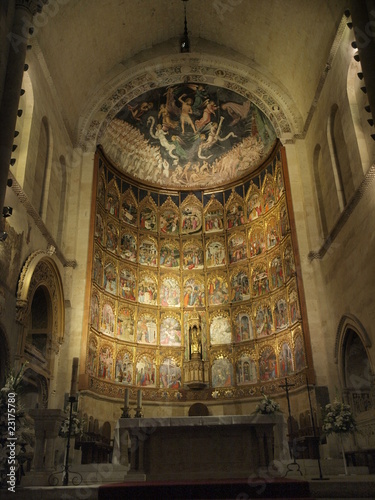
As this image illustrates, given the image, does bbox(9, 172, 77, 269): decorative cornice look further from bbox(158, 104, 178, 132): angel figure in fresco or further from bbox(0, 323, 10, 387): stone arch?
bbox(158, 104, 178, 132): angel figure in fresco

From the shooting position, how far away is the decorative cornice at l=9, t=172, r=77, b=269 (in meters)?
13.3

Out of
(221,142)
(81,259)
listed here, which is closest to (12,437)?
(81,259)

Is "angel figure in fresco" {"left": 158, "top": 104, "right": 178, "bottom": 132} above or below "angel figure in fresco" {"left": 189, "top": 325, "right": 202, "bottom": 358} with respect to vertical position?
above

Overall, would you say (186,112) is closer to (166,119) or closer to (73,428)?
(166,119)

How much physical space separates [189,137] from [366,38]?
14.1 meters

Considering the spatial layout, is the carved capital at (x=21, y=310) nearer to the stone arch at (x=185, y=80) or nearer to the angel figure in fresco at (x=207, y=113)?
the stone arch at (x=185, y=80)

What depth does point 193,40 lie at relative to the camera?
22891 millimetres

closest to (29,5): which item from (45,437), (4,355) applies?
(4,355)

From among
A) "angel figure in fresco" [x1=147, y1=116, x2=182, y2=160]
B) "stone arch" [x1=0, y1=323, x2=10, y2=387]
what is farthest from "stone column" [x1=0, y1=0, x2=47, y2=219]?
"angel figure in fresco" [x1=147, y1=116, x2=182, y2=160]

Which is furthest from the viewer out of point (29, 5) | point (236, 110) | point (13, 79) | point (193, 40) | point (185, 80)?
point (193, 40)

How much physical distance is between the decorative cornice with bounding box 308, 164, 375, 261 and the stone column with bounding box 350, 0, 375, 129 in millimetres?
3281

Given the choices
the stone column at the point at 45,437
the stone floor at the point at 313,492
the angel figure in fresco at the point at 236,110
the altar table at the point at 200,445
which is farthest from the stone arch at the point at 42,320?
the angel figure in fresco at the point at 236,110

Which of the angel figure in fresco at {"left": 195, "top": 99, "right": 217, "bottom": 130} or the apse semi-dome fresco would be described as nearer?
the apse semi-dome fresco

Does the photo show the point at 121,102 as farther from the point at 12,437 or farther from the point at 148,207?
the point at 12,437
